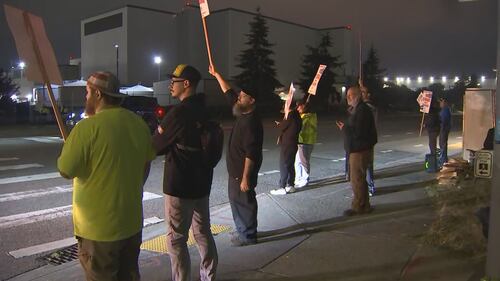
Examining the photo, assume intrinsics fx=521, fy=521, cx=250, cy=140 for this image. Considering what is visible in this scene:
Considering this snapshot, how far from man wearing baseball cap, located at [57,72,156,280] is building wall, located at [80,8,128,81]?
202ft

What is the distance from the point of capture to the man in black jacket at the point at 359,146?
7.52 metres

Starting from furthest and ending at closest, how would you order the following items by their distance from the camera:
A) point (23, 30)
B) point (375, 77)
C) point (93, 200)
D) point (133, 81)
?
point (375, 77) < point (133, 81) < point (23, 30) < point (93, 200)

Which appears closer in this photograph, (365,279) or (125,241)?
(125,241)

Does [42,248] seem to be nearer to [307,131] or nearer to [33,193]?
[33,193]

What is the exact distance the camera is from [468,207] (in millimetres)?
6305

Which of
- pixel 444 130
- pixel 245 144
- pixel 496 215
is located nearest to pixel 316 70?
pixel 444 130

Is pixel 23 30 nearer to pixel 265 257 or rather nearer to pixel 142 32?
pixel 265 257

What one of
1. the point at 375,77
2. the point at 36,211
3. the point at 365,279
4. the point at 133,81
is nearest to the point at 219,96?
the point at 133,81

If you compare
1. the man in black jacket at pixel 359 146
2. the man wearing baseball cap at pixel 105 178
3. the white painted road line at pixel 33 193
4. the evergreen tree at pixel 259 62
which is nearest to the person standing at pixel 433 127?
the man in black jacket at pixel 359 146

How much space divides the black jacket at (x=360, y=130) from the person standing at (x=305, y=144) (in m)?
2.21

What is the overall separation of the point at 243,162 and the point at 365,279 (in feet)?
6.03

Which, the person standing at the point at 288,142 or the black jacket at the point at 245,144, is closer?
the black jacket at the point at 245,144

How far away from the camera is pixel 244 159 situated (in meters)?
5.87

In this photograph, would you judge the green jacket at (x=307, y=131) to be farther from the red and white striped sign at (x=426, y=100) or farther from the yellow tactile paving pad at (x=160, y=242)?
the red and white striped sign at (x=426, y=100)
